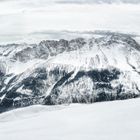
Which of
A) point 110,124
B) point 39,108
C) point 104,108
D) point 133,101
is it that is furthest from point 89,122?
point 39,108

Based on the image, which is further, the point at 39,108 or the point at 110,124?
the point at 39,108

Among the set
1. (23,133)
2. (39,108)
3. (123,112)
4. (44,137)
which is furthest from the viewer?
(39,108)

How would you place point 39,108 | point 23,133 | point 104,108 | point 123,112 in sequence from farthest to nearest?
point 39,108, point 104,108, point 123,112, point 23,133

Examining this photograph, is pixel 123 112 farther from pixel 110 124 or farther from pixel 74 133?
pixel 74 133

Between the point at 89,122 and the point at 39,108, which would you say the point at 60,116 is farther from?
the point at 39,108

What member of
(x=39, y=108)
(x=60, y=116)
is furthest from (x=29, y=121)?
(x=39, y=108)

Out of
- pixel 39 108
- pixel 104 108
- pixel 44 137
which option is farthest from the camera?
pixel 39 108
